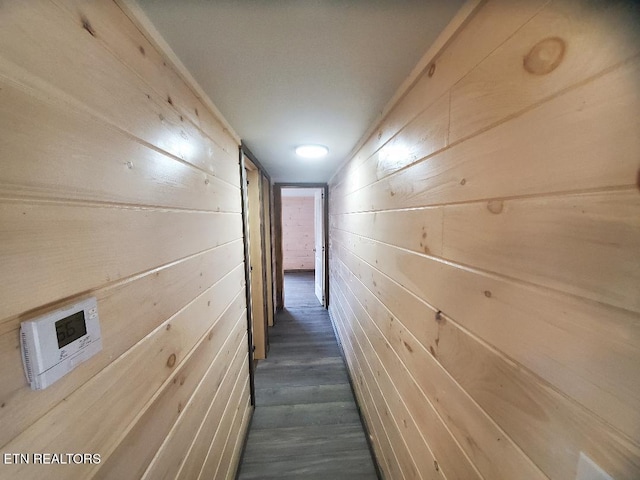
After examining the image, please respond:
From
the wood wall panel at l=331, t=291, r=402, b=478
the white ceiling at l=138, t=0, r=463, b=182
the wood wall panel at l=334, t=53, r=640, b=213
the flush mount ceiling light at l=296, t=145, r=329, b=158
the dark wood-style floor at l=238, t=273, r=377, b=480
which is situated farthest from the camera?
the flush mount ceiling light at l=296, t=145, r=329, b=158

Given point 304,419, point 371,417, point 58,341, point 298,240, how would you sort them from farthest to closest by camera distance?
point 298,240
point 304,419
point 371,417
point 58,341

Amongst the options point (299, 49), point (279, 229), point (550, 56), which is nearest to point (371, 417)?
point (550, 56)

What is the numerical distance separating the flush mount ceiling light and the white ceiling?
22.0 inches

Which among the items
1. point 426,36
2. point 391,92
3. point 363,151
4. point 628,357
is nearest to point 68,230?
point 628,357

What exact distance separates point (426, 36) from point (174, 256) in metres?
1.08

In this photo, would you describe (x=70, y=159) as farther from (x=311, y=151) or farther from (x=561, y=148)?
(x=311, y=151)

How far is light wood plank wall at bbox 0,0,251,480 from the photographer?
14.6 inches

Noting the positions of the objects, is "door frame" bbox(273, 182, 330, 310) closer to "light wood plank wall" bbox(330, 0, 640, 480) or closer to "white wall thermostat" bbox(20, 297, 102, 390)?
"light wood plank wall" bbox(330, 0, 640, 480)

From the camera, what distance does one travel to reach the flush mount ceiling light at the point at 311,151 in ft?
6.19

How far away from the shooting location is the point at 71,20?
47 cm

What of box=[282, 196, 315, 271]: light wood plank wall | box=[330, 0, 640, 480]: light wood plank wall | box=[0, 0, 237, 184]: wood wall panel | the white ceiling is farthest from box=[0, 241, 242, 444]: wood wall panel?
box=[282, 196, 315, 271]: light wood plank wall

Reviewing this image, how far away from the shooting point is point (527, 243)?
0.48 m

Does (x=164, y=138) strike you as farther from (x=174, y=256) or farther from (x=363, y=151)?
(x=363, y=151)

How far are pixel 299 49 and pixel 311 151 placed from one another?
1200mm
